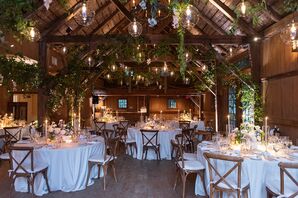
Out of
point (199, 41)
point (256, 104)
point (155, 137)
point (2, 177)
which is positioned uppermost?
point (199, 41)

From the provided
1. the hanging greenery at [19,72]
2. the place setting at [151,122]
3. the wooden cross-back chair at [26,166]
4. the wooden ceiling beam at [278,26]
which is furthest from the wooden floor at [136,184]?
the wooden ceiling beam at [278,26]

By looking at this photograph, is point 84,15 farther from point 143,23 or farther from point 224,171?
point 143,23

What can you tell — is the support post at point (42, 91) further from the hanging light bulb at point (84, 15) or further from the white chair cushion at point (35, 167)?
the hanging light bulb at point (84, 15)

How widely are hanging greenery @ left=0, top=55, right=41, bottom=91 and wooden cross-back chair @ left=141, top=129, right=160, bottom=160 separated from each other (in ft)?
11.1

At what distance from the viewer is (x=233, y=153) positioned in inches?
184

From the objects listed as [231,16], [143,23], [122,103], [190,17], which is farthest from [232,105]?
[190,17]

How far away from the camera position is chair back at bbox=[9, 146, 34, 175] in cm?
497

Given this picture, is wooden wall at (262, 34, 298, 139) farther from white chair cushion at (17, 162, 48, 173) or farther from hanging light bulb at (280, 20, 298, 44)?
white chair cushion at (17, 162, 48, 173)

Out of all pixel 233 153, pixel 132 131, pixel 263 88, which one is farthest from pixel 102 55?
pixel 233 153

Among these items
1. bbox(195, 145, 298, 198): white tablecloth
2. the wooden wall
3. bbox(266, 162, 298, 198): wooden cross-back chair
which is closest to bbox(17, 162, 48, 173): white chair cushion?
bbox(195, 145, 298, 198): white tablecloth

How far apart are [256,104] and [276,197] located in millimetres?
4809

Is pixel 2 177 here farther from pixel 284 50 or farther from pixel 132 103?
pixel 132 103

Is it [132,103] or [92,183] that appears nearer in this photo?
[92,183]

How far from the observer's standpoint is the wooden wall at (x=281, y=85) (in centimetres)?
659
